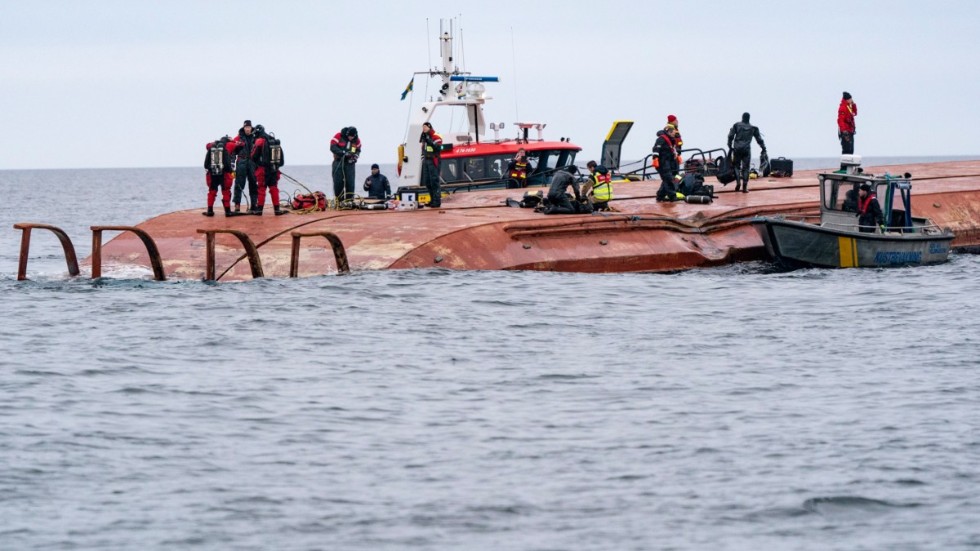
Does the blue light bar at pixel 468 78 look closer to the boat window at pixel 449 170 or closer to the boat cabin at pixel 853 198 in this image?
the boat window at pixel 449 170

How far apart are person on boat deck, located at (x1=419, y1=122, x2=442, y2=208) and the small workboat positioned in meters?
6.44

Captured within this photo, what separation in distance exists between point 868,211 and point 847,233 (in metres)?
0.72

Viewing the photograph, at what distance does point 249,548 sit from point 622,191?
21.6 m

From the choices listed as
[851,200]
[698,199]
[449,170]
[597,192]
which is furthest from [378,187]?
[851,200]

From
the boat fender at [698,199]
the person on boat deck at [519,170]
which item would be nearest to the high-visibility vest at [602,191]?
the boat fender at [698,199]

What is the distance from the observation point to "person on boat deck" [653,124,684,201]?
26.4m

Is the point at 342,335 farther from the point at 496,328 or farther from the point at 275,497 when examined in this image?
the point at 275,497

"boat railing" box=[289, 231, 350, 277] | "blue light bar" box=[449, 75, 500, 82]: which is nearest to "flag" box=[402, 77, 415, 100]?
"blue light bar" box=[449, 75, 500, 82]

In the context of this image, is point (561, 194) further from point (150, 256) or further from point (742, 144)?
point (150, 256)

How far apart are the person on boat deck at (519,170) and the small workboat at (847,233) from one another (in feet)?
27.0

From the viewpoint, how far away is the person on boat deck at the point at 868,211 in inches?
954

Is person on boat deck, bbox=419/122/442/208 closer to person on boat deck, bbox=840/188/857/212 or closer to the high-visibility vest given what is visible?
the high-visibility vest

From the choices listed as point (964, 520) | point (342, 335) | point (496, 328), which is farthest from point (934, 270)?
point (964, 520)

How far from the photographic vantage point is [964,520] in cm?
1032
